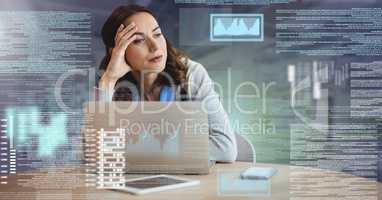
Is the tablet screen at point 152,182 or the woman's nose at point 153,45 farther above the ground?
the woman's nose at point 153,45

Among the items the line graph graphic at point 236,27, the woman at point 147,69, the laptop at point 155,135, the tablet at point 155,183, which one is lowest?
the tablet at point 155,183

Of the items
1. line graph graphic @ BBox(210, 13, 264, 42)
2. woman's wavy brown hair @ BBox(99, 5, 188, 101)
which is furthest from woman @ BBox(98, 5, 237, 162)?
line graph graphic @ BBox(210, 13, 264, 42)

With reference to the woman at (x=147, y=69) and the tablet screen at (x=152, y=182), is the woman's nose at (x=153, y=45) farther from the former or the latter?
the tablet screen at (x=152, y=182)

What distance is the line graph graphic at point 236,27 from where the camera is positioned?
223 centimetres

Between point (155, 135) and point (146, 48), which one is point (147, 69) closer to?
point (146, 48)

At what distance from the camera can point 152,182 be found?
2123 mm

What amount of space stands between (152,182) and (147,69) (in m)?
0.48

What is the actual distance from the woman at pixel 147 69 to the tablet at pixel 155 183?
20cm

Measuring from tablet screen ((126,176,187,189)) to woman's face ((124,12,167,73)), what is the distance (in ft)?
1.51

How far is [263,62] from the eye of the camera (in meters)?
2.22

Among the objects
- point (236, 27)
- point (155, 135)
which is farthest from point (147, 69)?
point (236, 27)

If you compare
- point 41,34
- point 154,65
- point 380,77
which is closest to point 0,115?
point 41,34

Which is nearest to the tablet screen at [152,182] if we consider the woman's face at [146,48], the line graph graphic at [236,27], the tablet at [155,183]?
the tablet at [155,183]

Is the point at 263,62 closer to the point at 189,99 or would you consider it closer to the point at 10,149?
the point at 189,99
